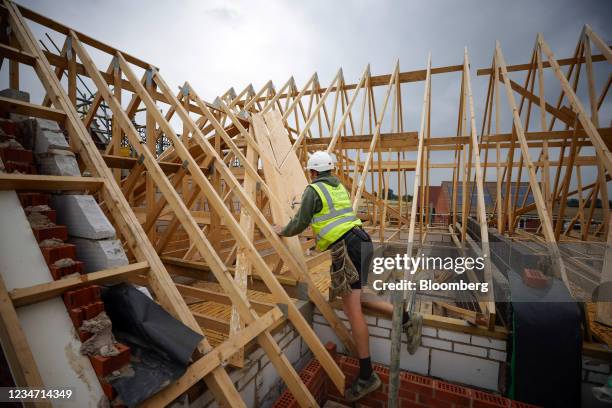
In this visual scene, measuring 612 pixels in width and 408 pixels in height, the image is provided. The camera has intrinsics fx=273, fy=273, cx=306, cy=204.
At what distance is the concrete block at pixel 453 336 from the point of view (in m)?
3.09

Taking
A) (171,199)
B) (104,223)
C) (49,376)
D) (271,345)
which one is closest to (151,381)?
(49,376)

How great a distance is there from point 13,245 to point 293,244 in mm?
2303

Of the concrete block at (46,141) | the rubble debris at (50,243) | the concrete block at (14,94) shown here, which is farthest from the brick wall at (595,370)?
the concrete block at (14,94)

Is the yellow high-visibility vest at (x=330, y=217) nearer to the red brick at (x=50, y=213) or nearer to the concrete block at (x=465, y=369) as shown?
the concrete block at (x=465, y=369)

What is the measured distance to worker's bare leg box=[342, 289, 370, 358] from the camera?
9.09 ft

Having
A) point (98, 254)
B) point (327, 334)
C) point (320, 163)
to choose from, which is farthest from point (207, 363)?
point (327, 334)

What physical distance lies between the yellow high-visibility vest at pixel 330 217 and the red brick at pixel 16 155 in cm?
237

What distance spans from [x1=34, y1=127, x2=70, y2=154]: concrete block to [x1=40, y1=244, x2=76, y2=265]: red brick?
91 cm

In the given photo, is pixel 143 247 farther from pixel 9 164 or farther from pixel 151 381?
pixel 9 164

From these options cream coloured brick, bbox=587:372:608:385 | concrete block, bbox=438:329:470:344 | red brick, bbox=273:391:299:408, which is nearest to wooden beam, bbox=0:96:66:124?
red brick, bbox=273:391:299:408

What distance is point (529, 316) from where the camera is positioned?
2.65m

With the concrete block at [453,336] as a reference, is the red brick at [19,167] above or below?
above

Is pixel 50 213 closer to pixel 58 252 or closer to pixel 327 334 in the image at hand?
pixel 58 252

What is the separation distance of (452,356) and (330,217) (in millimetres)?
2202
